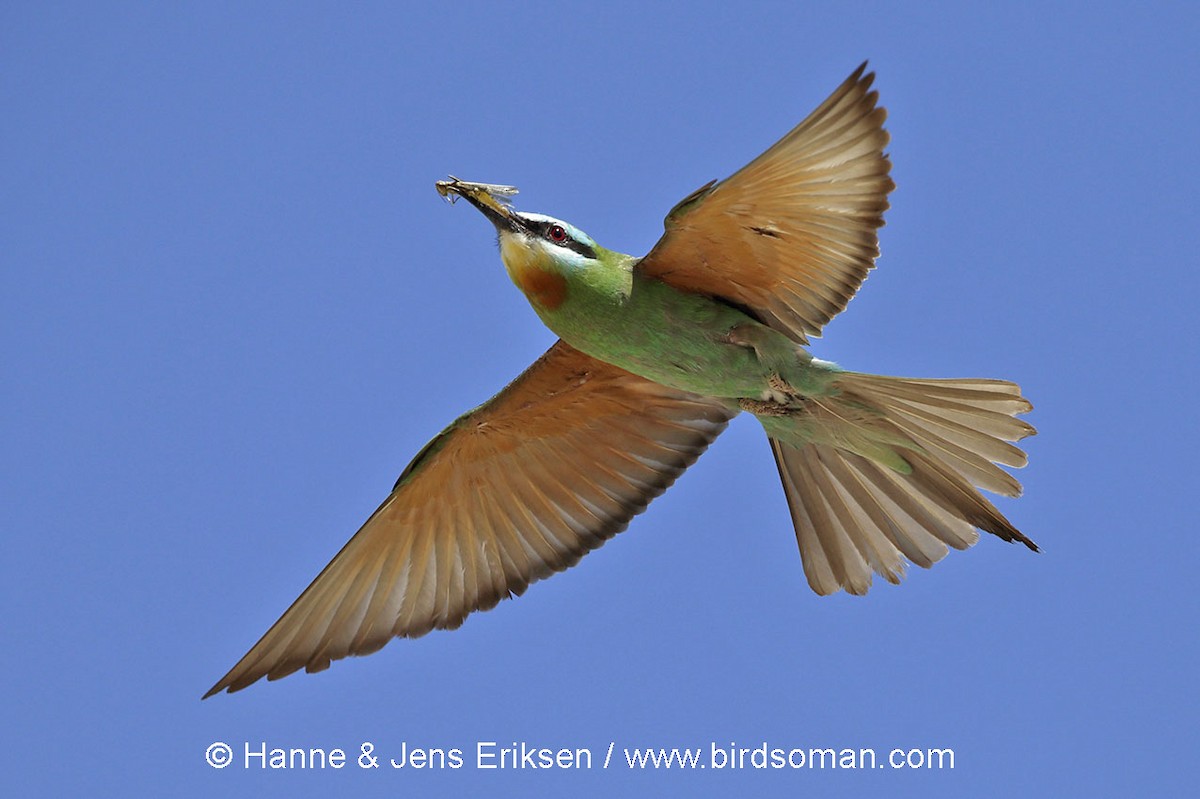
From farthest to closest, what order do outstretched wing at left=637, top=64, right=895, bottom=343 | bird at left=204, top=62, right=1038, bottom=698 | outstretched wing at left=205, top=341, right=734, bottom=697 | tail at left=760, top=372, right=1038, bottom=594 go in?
outstretched wing at left=205, top=341, right=734, bottom=697 < tail at left=760, top=372, right=1038, bottom=594 < bird at left=204, top=62, right=1038, bottom=698 < outstretched wing at left=637, top=64, right=895, bottom=343

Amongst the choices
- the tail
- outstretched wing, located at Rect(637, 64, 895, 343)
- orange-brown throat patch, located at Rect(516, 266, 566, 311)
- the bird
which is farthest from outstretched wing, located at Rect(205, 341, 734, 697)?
outstretched wing, located at Rect(637, 64, 895, 343)

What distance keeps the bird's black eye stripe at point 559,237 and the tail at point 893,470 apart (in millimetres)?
1133

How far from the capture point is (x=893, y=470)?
6.02 m

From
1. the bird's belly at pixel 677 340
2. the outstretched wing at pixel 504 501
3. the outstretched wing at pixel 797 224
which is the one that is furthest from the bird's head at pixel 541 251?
the outstretched wing at pixel 504 501

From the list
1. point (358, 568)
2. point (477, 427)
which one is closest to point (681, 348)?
point (477, 427)

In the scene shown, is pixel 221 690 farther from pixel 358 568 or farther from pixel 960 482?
pixel 960 482

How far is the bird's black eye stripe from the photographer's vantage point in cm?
554

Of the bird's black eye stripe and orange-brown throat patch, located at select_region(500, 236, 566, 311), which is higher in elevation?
the bird's black eye stripe

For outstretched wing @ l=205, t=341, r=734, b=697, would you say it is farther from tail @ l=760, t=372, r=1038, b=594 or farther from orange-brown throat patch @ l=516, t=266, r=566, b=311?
orange-brown throat patch @ l=516, t=266, r=566, b=311

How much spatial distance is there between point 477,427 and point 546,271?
122 cm

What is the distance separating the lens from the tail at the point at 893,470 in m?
5.65

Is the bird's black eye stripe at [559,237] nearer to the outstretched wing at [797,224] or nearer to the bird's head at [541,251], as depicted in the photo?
the bird's head at [541,251]

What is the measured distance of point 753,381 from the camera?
19.1ft

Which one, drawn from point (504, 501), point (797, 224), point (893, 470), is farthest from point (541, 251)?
point (893, 470)
